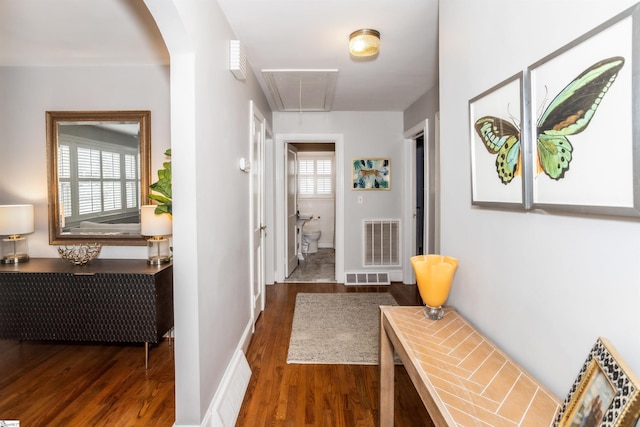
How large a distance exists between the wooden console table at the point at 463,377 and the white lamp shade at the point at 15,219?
9.18ft

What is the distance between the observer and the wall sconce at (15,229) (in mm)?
2494

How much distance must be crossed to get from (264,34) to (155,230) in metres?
1.60

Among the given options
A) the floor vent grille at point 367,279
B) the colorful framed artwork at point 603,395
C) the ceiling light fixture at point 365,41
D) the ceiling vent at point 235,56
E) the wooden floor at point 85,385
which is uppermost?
the ceiling light fixture at point 365,41

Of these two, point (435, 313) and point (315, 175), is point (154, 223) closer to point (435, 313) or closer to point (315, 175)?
point (435, 313)

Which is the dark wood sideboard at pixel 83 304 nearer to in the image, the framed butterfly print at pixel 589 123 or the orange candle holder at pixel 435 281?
the orange candle holder at pixel 435 281

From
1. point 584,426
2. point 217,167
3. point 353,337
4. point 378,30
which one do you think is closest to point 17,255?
point 217,167

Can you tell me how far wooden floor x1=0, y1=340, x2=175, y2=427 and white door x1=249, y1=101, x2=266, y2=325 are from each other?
0.89 meters

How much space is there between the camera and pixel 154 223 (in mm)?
2488

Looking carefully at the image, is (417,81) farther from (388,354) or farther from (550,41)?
(388,354)

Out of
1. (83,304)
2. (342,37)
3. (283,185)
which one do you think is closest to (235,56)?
(342,37)

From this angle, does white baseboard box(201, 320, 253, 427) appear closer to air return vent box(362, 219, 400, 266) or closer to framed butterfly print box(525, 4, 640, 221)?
framed butterfly print box(525, 4, 640, 221)

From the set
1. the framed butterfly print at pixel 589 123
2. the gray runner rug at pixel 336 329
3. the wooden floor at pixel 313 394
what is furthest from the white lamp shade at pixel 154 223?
the framed butterfly print at pixel 589 123

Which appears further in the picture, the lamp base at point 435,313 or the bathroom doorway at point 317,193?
the bathroom doorway at point 317,193

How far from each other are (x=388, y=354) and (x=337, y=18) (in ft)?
6.44
